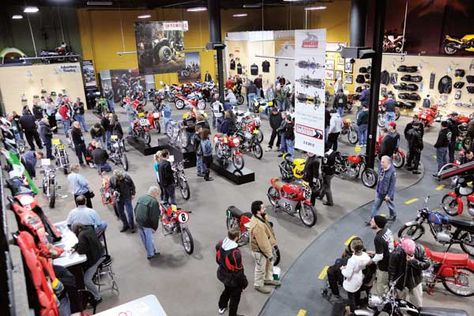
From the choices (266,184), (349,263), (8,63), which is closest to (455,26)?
(266,184)

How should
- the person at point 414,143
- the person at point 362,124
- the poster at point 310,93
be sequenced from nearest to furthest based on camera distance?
the poster at point 310,93 → the person at point 414,143 → the person at point 362,124

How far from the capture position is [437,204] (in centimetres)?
864

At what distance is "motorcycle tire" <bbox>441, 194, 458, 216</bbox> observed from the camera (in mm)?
8195

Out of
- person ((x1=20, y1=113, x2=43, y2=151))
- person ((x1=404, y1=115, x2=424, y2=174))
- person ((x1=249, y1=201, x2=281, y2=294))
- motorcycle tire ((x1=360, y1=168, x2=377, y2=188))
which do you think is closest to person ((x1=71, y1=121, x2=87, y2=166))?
person ((x1=20, y1=113, x2=43, y2=151))

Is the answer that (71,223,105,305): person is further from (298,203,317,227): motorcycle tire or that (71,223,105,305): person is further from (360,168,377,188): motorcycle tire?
(360,168,377,188): motorcycle tire

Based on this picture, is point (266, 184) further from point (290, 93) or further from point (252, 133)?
point (290, 93)

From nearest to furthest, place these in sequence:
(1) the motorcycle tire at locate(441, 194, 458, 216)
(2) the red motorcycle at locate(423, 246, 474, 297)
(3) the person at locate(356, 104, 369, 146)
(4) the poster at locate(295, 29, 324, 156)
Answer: (2) the red motorcycle at locate(423, 246, 474, 297)
(4) the poster at locate(295, 29, 324, 156)
(1) the motorcycle tire at locate(441, 194, 458, 216)
(3) the person at locate(356, 104, 369, 146)

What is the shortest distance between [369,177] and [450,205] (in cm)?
195

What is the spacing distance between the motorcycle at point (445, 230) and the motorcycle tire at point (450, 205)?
3.95 feet

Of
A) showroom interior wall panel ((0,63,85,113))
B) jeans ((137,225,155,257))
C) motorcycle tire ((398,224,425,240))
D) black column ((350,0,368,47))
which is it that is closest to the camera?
jeans ((137,225,155,257))

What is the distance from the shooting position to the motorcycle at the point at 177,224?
277 inches

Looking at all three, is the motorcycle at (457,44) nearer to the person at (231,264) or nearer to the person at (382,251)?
the person at (382,251)

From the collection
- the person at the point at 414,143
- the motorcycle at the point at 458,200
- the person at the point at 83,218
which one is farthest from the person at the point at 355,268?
the person at the point at 414,143

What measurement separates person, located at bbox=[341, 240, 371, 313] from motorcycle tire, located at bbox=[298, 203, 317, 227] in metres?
2.61
